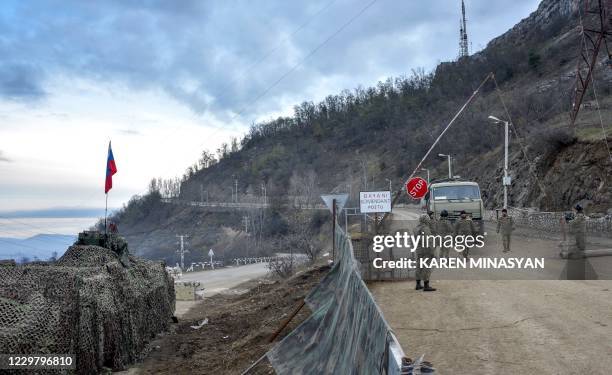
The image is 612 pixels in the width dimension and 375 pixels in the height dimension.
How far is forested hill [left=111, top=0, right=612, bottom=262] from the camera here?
42.5 metres

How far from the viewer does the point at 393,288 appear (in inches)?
562

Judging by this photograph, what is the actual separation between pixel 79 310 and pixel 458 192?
54.0 feet

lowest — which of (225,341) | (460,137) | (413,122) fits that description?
(225,341)

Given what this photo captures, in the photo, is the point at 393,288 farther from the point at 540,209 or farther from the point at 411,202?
the point at 411,202

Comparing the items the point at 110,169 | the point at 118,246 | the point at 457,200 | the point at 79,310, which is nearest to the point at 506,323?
the point at 79,310

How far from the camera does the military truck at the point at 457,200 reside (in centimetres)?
2297

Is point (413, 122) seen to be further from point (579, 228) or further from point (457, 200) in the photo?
point (579, 228)

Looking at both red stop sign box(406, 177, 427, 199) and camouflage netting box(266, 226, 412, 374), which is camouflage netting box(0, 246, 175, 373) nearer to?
camouflage netting box(266, 226, 412, 374)

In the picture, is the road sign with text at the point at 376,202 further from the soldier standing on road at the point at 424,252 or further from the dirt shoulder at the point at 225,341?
the dirt shoulder at the point at 225,341

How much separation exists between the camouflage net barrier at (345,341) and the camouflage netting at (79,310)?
5.61 meters

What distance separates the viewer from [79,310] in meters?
11.9

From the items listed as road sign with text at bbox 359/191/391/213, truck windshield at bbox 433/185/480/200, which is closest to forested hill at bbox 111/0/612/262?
truck windshield at bbox 433/185/480/200

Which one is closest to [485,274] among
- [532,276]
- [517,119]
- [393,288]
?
[532,276]

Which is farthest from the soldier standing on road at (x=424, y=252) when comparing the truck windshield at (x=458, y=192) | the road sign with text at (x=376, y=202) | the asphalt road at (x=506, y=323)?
the truck windshield at (x=458, y=192)
